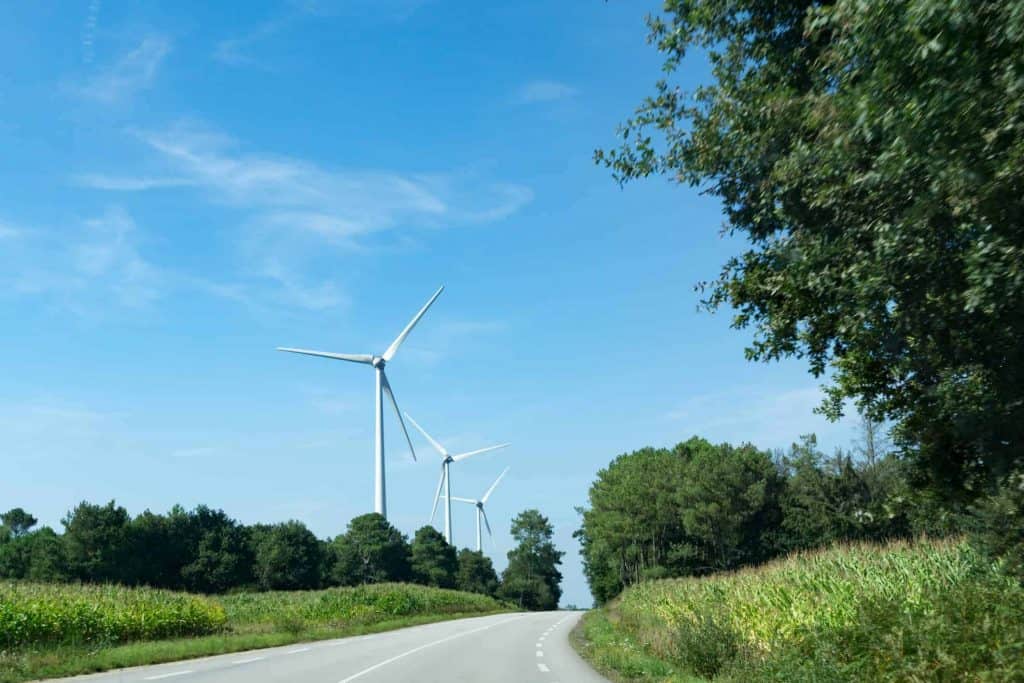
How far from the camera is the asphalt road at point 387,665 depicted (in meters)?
15.2

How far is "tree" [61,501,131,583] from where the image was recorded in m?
70.1

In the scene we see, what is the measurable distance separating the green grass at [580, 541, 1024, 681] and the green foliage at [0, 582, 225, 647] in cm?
1342

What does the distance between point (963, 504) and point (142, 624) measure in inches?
893

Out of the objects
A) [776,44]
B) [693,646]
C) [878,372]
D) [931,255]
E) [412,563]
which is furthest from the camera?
[412,563]

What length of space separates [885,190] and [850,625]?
5.96m

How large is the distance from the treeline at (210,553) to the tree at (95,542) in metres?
0.08

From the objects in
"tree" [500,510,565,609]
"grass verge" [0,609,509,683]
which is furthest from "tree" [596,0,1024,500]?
"tree" [500,510,565,609]

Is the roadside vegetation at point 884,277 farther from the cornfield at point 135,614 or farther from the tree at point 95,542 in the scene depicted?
the tree at point 95,542

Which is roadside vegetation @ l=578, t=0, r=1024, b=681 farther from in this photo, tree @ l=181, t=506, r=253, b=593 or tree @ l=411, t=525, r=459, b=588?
tree @ l=411, t=525, r=459, b=588

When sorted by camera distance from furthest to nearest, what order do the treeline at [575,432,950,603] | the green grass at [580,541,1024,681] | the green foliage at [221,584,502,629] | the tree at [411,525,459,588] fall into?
the tree at [411,525,459,588] → the treeline at [575,432,950,603] → the green foliage at [221,584,502,629] → the green grass at [580,541,1024,681]

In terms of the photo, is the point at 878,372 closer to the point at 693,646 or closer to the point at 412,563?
the point at 693,646

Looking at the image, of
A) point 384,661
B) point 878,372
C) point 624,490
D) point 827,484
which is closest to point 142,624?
point 384,661

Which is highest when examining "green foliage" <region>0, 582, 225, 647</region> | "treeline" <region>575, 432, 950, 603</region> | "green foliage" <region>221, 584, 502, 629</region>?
"treeline" <region>575, 432, 950, 603</region>

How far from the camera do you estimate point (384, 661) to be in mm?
18812
